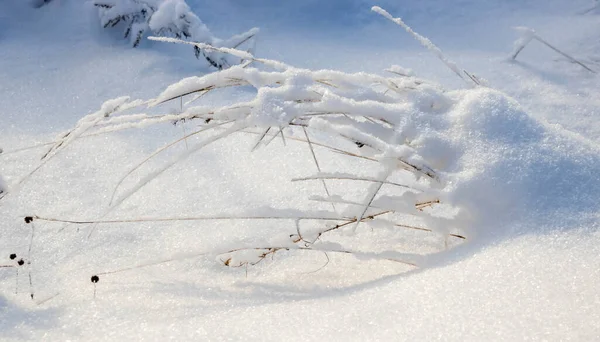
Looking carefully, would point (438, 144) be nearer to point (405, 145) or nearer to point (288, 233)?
point (405, 145)

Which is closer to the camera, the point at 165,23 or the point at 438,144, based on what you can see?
the point at 438,144

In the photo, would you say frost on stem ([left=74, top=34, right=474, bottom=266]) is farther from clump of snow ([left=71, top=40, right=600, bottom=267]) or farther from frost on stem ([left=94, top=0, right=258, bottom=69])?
frost on stem ([left=94, top=0, right=258, bottom=69])

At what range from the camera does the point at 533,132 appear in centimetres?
120

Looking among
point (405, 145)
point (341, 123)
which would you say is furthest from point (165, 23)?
point (405, 145)

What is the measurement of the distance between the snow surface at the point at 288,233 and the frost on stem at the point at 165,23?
0.70 feet

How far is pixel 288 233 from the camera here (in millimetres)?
1273

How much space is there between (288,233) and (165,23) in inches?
56.2

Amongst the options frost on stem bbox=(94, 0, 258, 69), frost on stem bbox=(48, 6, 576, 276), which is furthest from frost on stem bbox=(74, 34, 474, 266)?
frost on stem bbox=(94, 0, 258, 69)

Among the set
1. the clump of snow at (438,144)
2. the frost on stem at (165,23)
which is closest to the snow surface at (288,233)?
the clump of snow at (438,144)

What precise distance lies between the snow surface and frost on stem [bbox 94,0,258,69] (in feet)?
0.70

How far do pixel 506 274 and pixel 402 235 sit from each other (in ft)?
1.22

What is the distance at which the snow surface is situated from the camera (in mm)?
960

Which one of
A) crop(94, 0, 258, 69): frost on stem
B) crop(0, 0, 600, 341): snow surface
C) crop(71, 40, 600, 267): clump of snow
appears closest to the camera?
crop(0, 0, 600, 341): snow surface

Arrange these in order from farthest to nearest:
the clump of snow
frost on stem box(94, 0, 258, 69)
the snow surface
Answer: frost on stem box(94, 0, 258, 69), the clump of snow, the snow surface
